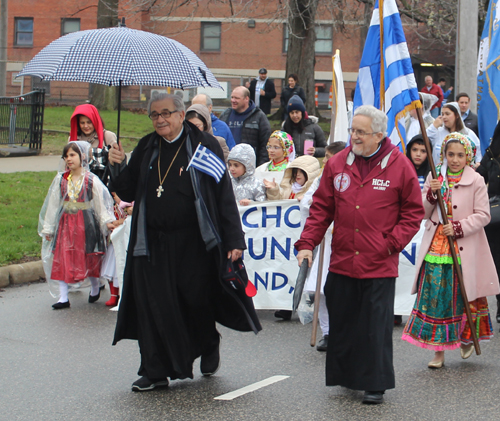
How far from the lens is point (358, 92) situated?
6383mm

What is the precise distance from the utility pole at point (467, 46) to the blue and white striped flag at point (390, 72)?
7.67 metres

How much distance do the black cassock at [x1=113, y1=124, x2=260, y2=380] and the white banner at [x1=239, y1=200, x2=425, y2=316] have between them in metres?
2.24

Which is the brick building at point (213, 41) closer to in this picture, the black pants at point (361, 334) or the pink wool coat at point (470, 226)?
the pink wool coat at point (470, 226)

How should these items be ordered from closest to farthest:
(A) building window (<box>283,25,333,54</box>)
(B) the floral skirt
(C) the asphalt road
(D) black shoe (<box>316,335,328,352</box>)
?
(C) the asphalt road → (B) the floral skirt → (D) black shoe (<box>316,335,328,352</box>) → (A) building window (<box>283,25,333,54</box>)

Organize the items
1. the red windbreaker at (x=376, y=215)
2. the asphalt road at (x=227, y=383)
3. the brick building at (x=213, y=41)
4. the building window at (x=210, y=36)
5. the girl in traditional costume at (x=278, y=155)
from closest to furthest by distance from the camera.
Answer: the asphalt road at (x=227, y=383)
the red windbreaker at (x=376, y=215)
the girl in traditional costume at (x=278, y=155)
the brick building at (x=213, y=41)
the building window at (x=210, y=36)

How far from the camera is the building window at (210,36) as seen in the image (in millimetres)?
42562

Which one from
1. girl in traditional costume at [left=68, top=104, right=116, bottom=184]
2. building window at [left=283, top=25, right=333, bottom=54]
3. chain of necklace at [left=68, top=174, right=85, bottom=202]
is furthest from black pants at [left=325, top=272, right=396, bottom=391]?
building window at [left=283, top=25, right=333, bottom=54]

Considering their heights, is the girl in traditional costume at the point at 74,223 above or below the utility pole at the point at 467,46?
below

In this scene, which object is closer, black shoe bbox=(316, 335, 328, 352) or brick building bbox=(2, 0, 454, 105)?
black shoe bbox=(316, 335, 328, 352)

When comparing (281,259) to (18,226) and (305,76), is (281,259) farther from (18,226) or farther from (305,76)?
(305,76)

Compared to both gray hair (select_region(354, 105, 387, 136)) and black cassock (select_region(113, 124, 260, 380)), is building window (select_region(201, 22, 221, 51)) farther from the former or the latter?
gray hair (select_region(354, 105, 387, 136))

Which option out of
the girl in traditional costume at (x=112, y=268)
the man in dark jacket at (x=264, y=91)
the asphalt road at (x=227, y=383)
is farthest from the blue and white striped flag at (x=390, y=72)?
the man in dark jacket at (x=264, y=91)

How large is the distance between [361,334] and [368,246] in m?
0.55

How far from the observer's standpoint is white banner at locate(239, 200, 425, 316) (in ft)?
24.9
